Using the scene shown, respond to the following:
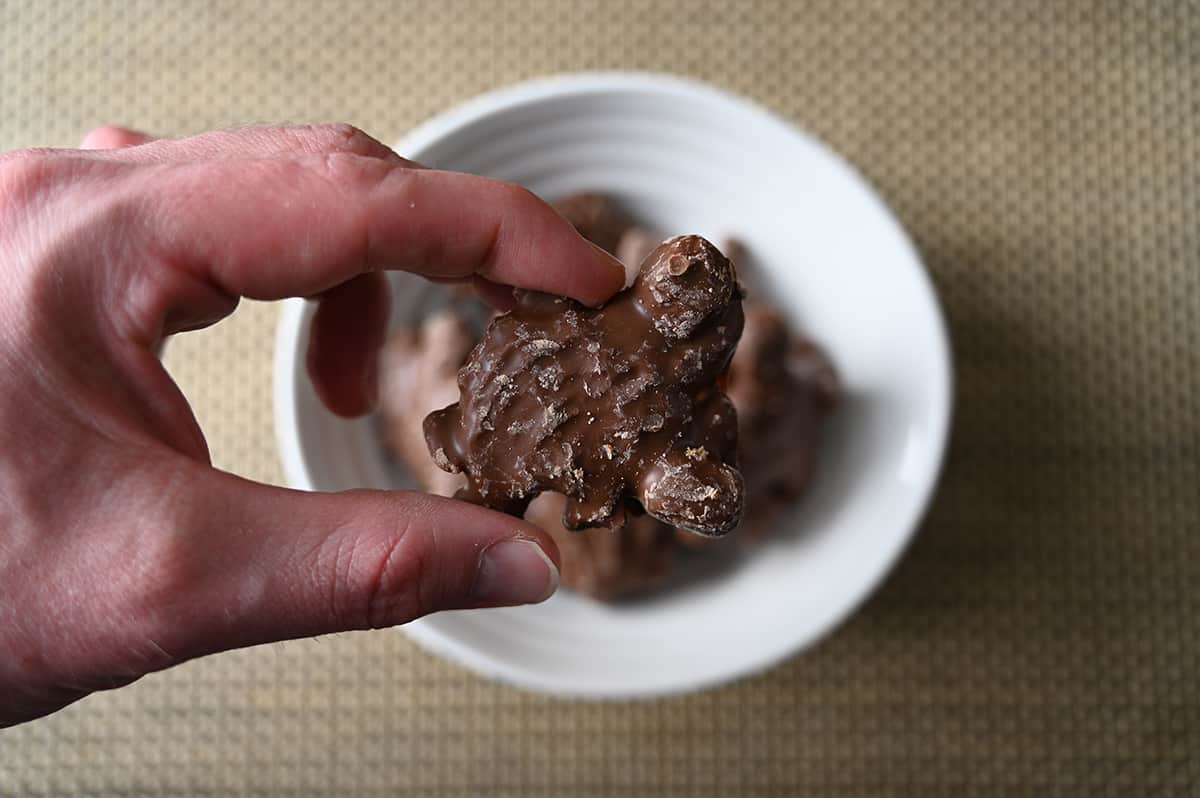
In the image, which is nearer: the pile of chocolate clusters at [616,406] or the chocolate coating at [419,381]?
the pile of chocolate clusters at [616,406]

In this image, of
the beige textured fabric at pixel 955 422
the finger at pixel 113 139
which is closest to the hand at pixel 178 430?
the finger at pixel 113 139

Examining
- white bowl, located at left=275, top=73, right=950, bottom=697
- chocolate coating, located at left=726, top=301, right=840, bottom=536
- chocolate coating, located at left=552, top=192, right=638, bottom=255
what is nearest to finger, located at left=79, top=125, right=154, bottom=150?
white bowl, located at left=275, top=73, right=950, bottom=697

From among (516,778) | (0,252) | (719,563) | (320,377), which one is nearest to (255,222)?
(0,252)

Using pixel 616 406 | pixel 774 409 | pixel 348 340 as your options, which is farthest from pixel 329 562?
pixel 774 409

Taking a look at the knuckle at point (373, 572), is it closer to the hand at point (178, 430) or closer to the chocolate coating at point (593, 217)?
the hand at point (178, 430)

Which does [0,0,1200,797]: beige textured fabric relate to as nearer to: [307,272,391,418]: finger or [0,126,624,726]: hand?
→ [307,272,391,418]: finger

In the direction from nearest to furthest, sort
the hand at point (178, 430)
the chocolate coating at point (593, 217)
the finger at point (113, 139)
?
1. the hand at point (178, 430)
2. the finger at point (113, 139)
3. the chocolate coating at point (593, 217)

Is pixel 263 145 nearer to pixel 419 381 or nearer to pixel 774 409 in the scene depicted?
pixel 419 381
